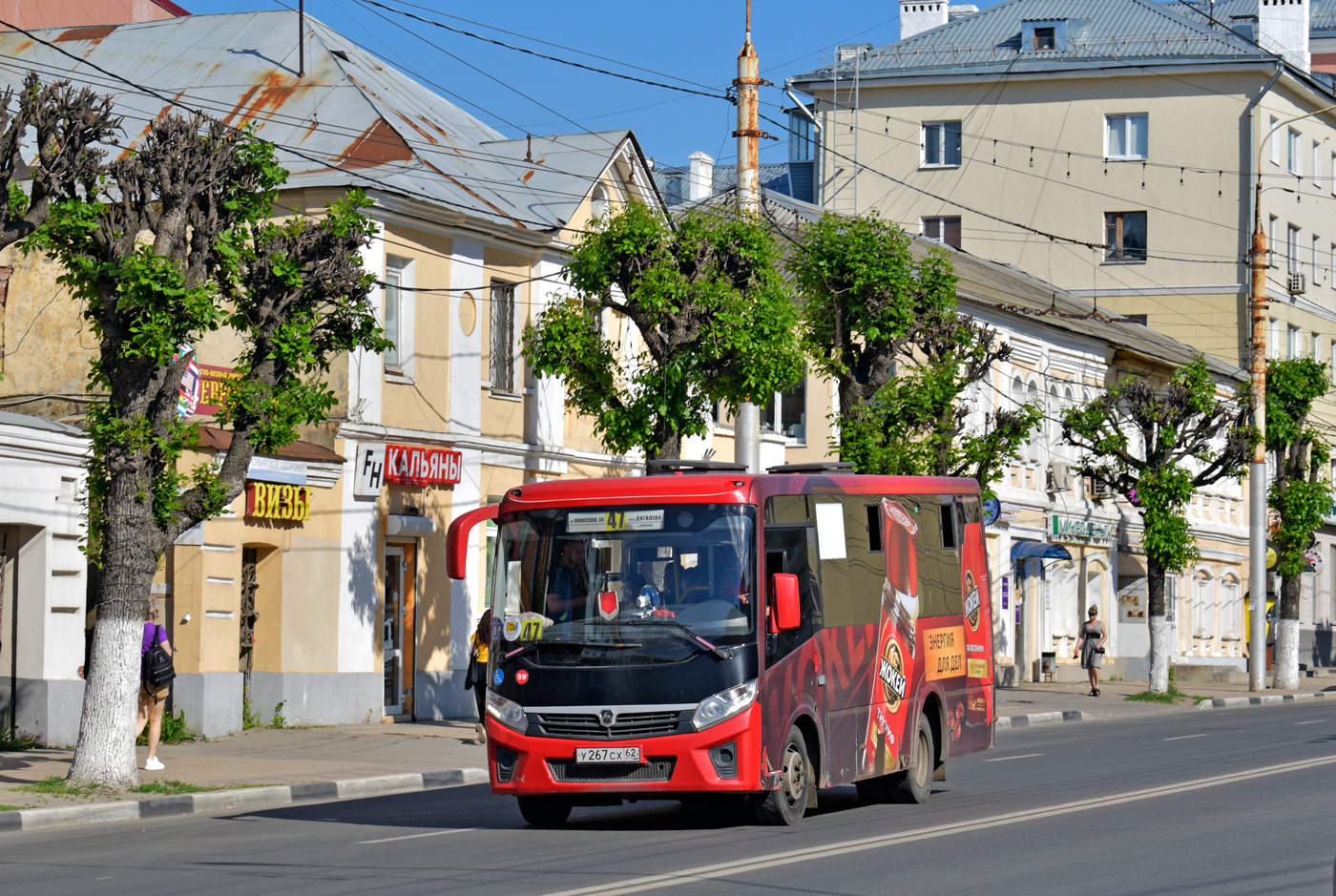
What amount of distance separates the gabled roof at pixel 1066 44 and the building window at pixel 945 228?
4868 mm

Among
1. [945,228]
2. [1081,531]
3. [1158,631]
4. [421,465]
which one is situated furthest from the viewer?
[945,228]

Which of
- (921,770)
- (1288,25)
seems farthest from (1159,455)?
(1288,25)

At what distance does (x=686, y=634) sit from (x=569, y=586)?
1.00m

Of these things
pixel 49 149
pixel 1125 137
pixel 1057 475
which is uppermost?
pixel 1125 137

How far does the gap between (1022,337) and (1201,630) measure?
15.6 metres

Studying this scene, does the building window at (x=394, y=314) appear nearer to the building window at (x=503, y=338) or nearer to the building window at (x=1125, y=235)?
the building window at (x=503, y=338)

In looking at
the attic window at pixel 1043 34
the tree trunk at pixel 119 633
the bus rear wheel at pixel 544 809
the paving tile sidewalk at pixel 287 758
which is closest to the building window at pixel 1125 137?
the attic window at pixel 1043 34

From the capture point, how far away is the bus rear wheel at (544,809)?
14.6m

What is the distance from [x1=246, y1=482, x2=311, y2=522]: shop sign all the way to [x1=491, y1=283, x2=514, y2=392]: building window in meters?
4.49

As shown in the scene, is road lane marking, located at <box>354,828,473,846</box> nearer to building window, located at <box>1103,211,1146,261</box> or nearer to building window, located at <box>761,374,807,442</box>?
building window, located at <box>761,374,807,442</box>

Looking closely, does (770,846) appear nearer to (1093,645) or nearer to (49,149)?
(49,149)

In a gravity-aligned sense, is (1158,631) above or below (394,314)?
below

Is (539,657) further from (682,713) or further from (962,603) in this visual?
(962,603)

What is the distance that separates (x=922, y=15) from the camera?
228 feet
